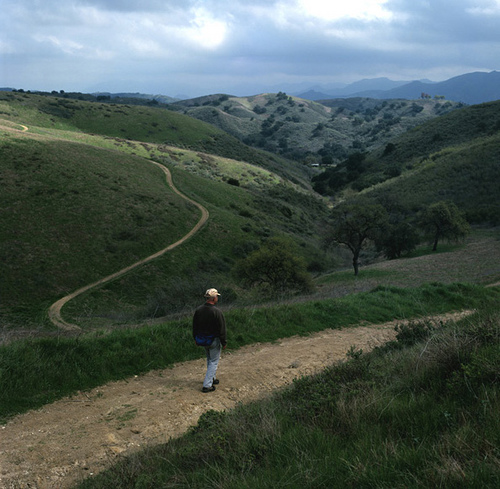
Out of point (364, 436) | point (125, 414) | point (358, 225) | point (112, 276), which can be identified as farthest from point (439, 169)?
point (364, 436)

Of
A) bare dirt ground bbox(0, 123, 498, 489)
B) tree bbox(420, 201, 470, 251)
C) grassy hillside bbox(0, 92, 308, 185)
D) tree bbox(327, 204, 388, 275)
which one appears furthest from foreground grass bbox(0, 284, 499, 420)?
grassy hillside bbox(0, 92, 308, 185)

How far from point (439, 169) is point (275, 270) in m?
51.4

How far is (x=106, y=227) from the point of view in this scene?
1352 inches

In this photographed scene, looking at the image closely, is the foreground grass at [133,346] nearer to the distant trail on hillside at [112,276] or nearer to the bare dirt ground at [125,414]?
the bare dirt ground at [125,414]

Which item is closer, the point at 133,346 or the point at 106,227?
the point at 133,346

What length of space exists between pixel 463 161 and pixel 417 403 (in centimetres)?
6966

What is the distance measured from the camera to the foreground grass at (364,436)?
306 cm

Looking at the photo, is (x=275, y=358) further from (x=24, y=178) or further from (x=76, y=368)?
(x=24, y=178)

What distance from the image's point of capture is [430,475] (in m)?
2.84

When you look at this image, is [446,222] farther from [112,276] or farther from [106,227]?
[106,227]

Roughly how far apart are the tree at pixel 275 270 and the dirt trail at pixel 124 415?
54.2 feet

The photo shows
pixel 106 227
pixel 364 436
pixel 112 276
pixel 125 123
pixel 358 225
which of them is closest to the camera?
pixel 364 436

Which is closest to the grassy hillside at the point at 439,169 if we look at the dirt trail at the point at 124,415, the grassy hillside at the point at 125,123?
the grassy hillside at the point at 125,123

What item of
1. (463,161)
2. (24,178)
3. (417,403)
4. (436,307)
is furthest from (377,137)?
(417,403)
